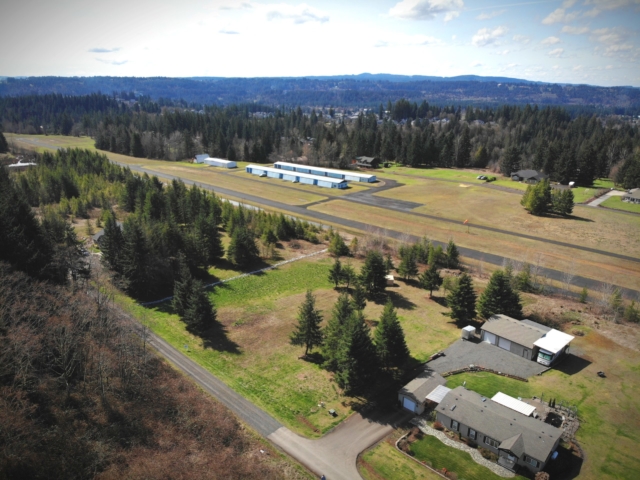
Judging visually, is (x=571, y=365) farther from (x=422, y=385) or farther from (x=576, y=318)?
(x=422, y=385)

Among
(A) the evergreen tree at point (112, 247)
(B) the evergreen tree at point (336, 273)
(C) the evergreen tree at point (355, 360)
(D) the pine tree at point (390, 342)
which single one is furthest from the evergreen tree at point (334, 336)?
(A) the evergreen tree at point (112, 247)

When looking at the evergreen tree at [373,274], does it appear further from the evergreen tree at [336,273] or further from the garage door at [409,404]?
the garage door at [409,404]

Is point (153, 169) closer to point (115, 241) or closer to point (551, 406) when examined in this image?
point (115, 241)

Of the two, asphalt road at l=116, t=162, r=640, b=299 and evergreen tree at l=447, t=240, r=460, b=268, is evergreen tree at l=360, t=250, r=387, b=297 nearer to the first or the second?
evergreen tree at l=447, t=240, r=460, b=268

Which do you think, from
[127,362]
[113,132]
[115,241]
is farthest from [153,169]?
[127,362]

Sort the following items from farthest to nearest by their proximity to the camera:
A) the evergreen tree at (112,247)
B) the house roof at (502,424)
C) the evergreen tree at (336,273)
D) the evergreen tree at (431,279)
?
the evergreen tree at (336,273), the evergreen tree at (431,279), the evergreen tree at (112,247), the house roof at (502,424)

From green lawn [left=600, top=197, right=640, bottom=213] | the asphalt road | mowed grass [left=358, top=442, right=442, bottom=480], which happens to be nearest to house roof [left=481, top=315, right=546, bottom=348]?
the asphalt road

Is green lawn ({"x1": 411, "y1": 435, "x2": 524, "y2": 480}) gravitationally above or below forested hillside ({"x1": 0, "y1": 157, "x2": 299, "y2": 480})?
below
